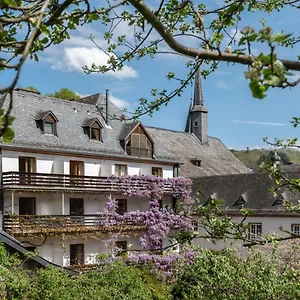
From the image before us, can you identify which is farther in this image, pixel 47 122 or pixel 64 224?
pixel 47 122

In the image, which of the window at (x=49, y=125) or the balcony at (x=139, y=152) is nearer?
the window at (x=49, y=125)

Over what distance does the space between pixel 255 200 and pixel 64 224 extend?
440 inches

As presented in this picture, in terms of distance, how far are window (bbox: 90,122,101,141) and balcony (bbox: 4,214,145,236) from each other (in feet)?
12.9

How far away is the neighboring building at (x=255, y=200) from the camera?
24.2m

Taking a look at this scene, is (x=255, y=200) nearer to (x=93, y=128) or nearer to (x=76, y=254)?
(x=93, y=128)

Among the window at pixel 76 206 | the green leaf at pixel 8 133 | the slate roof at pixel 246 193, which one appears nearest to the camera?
the green leaf at pixel 8 133

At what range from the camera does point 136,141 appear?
25.4 m

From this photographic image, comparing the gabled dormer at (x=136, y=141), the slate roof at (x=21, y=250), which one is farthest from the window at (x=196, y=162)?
the slate roof at (x=21, y=250)

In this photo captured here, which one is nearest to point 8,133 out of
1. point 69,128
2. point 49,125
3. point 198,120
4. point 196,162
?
point 49,125

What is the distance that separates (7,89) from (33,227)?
1869 cm

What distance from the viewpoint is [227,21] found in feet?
9.91

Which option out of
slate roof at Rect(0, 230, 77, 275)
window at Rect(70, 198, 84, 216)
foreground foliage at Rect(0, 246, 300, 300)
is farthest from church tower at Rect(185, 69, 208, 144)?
foreground foliage at Rect(0, 246, 300, 300)

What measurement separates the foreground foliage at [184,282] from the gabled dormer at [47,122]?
24.6ft

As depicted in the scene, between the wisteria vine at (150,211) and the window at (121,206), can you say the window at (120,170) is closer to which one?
the wisteria vine at (150,211)
